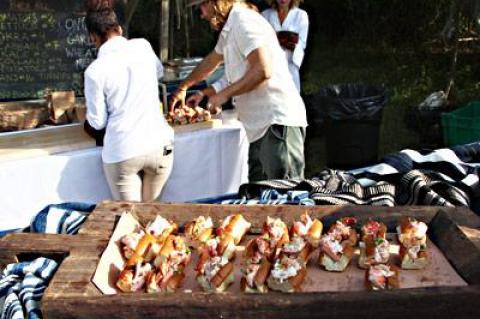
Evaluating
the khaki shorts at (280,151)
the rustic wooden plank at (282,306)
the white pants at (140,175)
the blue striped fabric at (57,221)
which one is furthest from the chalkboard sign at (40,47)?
the rustic wooden plank at (282,306)

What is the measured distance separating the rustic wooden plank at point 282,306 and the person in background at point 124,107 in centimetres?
151

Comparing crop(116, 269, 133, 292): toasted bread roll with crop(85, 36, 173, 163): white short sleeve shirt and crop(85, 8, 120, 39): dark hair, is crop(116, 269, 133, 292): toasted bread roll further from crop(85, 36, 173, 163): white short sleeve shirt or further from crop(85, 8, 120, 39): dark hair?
crop(85, 8, 120, 39): dark hair

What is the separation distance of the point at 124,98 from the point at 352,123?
9.33 ft

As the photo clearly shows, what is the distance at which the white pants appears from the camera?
9.29 feet

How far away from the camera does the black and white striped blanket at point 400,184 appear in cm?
199

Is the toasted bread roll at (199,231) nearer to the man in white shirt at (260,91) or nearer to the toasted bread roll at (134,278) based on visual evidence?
the toasted bread roll at (134,278)

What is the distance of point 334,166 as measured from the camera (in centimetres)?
542

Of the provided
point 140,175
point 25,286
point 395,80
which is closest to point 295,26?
point 140,175

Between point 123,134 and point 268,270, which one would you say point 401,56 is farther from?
point 268,270

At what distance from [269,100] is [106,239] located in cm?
132

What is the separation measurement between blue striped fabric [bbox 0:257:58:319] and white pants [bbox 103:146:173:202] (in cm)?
120

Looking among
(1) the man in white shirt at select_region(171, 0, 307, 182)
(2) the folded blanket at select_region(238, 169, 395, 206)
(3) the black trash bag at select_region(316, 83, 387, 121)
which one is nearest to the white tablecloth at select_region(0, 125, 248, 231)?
(1) the man in white shirt at select_region(171, 0, 307, 182)

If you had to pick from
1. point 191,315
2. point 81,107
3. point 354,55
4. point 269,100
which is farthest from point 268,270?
point 354,55

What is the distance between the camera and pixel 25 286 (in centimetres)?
153
